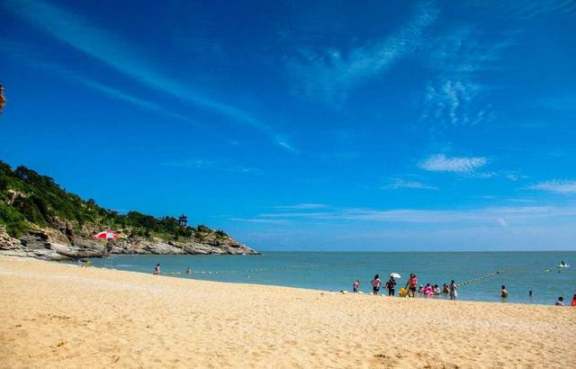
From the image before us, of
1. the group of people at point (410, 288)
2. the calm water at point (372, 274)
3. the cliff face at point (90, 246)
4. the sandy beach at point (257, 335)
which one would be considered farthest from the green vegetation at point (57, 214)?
the sandy beach at point (257, 335)

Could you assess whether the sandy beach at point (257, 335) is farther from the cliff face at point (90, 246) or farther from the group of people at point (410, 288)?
the cliff face at point (90, 246)

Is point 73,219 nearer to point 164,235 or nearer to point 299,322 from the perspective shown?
point 164,235

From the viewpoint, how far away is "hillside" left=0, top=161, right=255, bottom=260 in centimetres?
7581

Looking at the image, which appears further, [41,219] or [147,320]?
[41,219]

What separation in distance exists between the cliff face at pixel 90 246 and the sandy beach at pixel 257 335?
Answer: 53634mm

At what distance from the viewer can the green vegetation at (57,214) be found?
286 feet

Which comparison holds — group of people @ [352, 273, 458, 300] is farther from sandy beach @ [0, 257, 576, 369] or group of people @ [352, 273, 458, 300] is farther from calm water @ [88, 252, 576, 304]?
sandy beach @ [0, 257, 576, 369]

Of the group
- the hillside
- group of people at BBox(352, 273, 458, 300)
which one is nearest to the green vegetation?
the hillside

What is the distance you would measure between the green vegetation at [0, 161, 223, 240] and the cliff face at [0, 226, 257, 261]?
2810mm

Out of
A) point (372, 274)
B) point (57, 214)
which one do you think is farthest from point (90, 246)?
point (372, 274)

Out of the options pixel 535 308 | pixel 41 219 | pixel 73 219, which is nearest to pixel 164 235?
pixel 73 219

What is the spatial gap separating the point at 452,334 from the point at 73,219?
385 ft

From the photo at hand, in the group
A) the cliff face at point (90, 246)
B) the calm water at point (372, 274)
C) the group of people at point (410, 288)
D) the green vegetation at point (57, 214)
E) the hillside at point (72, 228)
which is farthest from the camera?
the green vegetation at point (57, 214)

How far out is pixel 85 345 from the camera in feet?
32.1
